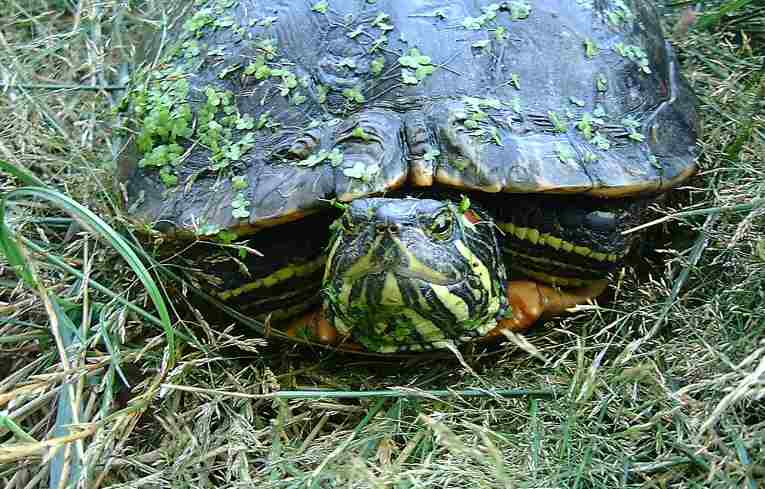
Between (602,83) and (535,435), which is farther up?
(602,83)

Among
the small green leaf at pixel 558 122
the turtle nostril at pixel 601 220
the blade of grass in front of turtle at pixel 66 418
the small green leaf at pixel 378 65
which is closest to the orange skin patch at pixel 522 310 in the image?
the turtle nostril at pixel 601 220

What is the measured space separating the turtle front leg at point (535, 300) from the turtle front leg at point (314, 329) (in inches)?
17.1

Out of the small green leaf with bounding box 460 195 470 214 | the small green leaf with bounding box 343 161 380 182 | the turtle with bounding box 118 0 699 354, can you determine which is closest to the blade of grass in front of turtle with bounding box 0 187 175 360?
the turtle with bounding box 118 0 699 354

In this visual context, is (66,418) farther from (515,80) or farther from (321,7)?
(515,80)

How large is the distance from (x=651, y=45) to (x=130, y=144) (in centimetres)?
170

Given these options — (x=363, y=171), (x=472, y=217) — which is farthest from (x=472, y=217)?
(x=363, y=171)

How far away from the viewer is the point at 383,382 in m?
2.14

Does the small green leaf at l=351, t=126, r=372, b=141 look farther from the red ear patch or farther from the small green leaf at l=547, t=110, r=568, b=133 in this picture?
the small green leaf at l=547, t=110, r=568, b=133

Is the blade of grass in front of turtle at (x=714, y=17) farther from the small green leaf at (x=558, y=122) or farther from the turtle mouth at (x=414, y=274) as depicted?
the turtle mouth at (x=414, y=274)

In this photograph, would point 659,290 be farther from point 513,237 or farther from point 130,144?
point 130,144

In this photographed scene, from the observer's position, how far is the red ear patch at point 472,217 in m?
2.05

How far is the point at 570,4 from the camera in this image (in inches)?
93.6

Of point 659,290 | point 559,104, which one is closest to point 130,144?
point 559,104

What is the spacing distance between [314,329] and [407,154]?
1.90ft
